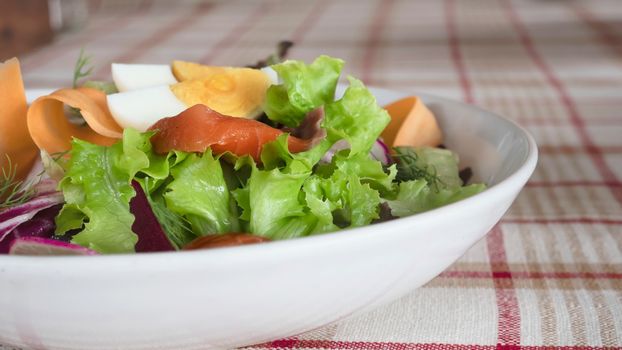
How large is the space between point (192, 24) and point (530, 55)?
1418 mm

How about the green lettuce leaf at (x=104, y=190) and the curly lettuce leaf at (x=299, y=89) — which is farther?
the curly lettuce leaf at (x=299, y=89)

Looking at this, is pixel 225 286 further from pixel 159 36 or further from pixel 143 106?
pixel 159 36

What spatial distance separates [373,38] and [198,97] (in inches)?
75.9

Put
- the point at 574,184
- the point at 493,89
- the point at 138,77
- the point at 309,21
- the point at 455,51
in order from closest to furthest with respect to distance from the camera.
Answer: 1. the point at 138,77
2. the point at 574,184
3. the point at 493,89
4. the point at 455,51
5. the point at 309,21

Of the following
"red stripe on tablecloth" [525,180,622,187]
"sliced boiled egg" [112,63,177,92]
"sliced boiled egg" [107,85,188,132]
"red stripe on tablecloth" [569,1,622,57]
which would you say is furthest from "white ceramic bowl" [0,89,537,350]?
"red stripe on tablecloth" [569,1,622,57]

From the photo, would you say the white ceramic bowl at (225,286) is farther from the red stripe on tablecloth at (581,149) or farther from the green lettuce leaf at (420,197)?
the red stripe on tablecloth at (581,149)

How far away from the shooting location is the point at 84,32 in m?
3.02

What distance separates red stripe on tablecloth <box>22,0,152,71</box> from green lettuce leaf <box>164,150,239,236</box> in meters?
1.71

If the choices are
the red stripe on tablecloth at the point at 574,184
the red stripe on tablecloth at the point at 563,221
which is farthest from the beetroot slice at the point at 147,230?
the red stripe on tablecloth at the point at 574,184

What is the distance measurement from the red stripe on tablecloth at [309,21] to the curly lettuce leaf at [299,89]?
1812 millimetres

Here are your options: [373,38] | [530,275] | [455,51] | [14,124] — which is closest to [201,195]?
[14,124]

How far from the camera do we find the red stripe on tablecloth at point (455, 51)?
5.96ft

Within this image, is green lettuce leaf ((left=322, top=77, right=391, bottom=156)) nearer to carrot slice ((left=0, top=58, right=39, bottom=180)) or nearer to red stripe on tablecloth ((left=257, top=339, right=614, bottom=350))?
red stripe on tablecloth ((left=257, top=339, right=614, bottom=350))

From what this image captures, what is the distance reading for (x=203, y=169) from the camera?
2.16 feet
